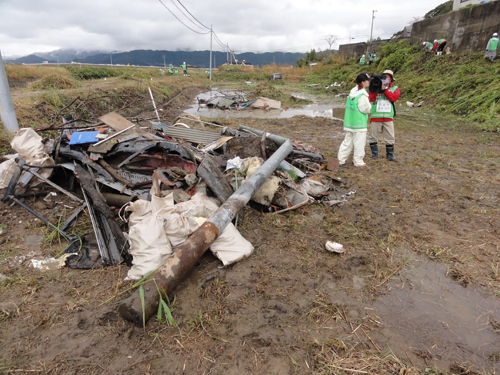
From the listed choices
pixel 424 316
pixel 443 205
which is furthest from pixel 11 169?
pixel 443 205

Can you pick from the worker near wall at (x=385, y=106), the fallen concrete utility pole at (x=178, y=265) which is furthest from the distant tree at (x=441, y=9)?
the fallen concrete utility pole at (x=178, y=265)

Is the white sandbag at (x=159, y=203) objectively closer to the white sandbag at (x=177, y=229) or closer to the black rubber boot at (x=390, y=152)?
the white sandbag at (x=177, y=229)

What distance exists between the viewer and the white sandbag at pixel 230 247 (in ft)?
8.79

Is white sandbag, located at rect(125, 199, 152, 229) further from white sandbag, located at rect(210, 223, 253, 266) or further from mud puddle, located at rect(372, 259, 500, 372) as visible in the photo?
mud puddle, located at rect(372, 259, 500, 372)

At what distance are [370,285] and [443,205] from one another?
2227 millimetres

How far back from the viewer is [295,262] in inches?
109

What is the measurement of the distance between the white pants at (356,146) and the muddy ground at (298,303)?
1.79 meters

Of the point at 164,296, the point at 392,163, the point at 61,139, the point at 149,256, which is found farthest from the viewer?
the point at 392,163

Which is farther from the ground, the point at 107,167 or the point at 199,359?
the point at 107,167

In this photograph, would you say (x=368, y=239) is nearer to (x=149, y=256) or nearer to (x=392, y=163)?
(x=149, y=256)

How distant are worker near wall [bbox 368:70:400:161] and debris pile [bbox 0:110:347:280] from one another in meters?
1.98

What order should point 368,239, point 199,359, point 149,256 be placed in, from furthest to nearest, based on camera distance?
point 368,239
point 149,256
point 199,359

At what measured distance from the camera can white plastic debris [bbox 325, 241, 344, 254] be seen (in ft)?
9.39

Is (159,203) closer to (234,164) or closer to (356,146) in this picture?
(234,164)
